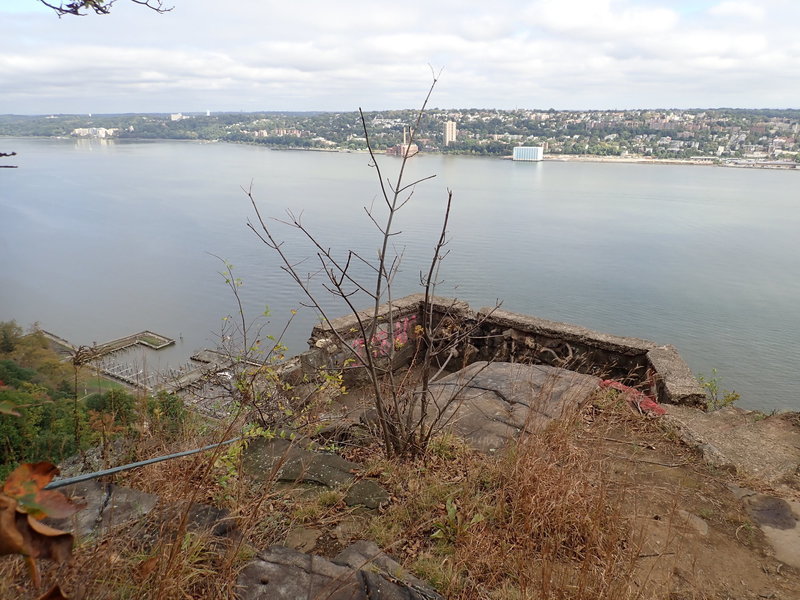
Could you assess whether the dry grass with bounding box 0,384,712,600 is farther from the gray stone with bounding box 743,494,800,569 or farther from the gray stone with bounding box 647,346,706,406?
the gray stone with bounding box 647,346,706,406

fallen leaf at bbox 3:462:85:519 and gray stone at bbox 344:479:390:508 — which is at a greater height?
fallen leaf at bbox 3:462:85:519

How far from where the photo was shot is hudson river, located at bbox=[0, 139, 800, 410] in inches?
1145

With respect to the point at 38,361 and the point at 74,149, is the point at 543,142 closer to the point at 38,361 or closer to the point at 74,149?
the point at 38,361

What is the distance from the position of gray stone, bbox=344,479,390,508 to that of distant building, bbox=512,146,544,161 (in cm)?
10789

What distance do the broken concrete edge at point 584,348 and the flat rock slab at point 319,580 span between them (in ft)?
9.36

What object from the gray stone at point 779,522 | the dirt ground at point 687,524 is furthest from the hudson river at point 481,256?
the gray stone at point 779,522

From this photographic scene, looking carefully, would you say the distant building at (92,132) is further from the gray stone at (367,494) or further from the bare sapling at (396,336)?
the gray stone at (367,494)

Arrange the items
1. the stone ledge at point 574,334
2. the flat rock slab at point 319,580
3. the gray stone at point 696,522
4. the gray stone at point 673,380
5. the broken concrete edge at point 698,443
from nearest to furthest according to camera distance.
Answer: the flat rock slab at point 319,580
the gray stone at point 696,522
the broken concrete edge at point 698,443
the gray stone at point 673,380
the stone ledge at point 574,334

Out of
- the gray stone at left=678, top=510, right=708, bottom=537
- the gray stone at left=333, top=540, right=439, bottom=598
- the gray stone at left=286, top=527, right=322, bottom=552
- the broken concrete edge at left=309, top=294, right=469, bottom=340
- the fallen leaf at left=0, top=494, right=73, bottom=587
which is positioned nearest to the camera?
the fallen leaf at left=0, top=494, right=73, bottom=587

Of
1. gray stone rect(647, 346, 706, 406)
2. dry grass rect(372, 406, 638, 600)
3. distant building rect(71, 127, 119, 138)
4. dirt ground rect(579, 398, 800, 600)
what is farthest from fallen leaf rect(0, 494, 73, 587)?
distant building rect(71, 127, 119, 138)

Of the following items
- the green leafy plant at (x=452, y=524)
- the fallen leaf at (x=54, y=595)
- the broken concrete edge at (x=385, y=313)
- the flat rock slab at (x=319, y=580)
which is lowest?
the green leafy plant at (x=452, y=524)

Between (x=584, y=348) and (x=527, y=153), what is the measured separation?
10626 cm

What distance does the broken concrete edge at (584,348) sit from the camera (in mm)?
5027

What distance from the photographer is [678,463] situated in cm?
377
